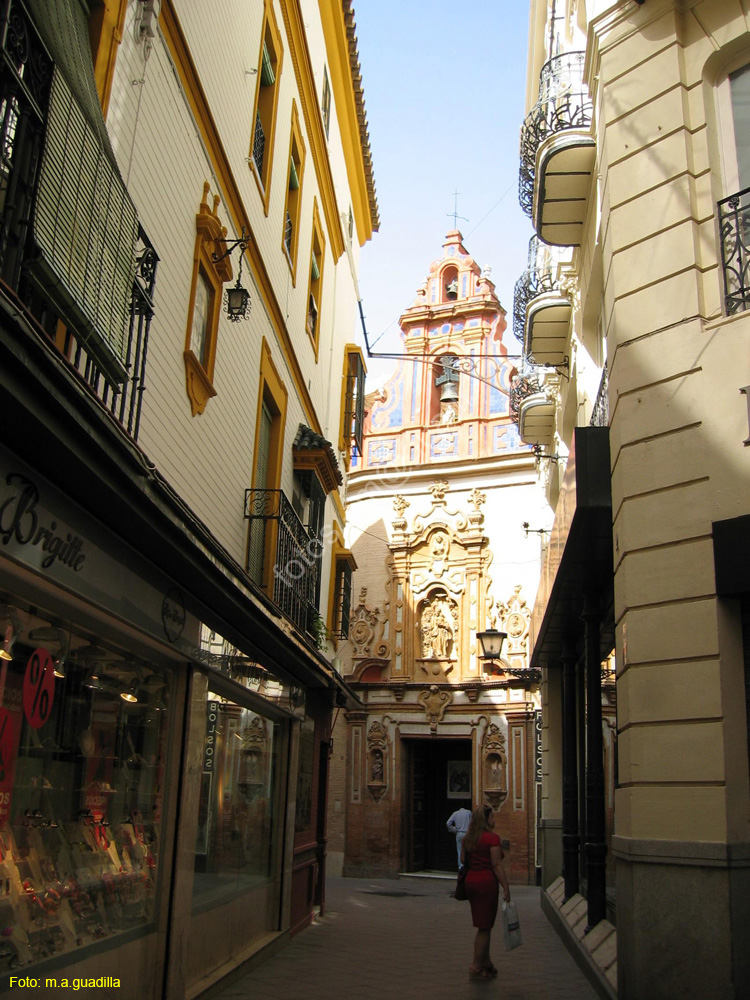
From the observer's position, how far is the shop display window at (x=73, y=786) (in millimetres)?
5055

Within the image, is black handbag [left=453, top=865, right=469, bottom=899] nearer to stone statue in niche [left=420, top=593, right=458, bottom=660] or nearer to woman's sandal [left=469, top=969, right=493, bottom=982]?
woman's sandal [left=469, top=969, right=493, bottom=982]

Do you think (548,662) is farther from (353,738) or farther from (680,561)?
(680,561)

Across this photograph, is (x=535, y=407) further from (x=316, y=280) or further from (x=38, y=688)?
(x=38, y=688)

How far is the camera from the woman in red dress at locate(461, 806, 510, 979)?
920cm

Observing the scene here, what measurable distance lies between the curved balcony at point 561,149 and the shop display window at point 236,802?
249 inches

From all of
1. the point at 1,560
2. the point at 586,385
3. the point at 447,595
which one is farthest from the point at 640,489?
the point at 447,595

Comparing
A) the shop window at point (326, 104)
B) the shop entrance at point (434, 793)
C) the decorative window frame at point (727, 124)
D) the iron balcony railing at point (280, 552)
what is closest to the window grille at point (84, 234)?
the decorative window frame at point (727, 124)

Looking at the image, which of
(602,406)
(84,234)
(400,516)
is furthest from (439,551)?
(84,234)

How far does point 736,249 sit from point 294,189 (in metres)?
8.10

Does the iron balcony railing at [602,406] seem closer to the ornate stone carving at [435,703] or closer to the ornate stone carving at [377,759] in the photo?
the ornate stone carving at [435,703]

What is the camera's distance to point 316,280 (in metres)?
15.6

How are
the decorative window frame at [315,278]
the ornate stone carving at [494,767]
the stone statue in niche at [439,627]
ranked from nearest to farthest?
the decorative window frame at [315,278], the ornate stone carving at [494,767], the stone statue in niche at [439,627]

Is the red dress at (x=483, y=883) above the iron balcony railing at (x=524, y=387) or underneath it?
underneath

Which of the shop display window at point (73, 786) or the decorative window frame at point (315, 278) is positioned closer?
the shop display window at point (73, 786)
